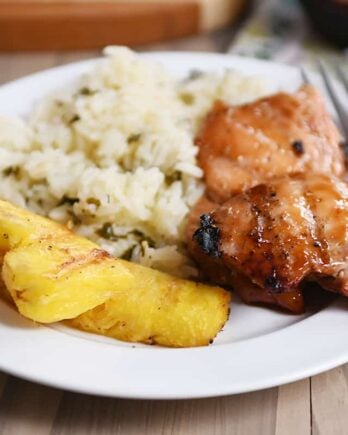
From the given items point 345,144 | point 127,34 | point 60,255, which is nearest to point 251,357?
point 60,255

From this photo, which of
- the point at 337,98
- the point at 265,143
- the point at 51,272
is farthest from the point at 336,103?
the point at 51,272

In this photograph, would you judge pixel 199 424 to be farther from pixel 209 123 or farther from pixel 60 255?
pixel 209 123

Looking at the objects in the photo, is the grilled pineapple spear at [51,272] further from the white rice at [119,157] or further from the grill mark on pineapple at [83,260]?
the white rice at [119,157]

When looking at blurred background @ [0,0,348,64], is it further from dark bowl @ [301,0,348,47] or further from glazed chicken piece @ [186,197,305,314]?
glazed chicken piece @ [186,197,305,314]

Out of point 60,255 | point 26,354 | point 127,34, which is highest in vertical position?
point 60,255

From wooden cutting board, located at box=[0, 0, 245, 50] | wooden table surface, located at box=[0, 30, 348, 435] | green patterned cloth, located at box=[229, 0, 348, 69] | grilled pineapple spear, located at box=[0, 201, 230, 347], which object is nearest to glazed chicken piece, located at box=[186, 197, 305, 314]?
grilled pineapple spear, located at box=[0, 201, 230, 347]

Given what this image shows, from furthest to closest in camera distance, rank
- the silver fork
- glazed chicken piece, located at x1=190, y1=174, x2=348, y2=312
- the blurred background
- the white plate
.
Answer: the blurred background → the silver fork → glazed chicken piece, located at x1=190, y1=174, x2=348, y2=312 → the white plate

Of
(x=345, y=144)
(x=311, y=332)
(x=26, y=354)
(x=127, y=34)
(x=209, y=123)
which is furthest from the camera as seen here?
(x=127, y=34)

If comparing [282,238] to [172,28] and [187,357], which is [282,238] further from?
[172,28]
